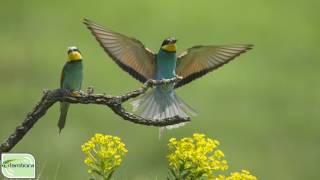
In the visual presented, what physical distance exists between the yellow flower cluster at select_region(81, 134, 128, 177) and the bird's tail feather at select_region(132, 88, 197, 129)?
819 millimetres

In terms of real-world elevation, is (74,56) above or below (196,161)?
above

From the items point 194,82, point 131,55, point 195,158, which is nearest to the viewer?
point 195,158

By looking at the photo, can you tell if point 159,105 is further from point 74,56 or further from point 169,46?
point 74,56

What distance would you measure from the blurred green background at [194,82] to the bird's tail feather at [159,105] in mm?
587

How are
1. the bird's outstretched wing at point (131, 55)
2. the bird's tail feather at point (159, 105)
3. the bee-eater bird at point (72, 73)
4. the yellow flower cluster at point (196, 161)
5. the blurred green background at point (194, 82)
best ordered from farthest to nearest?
the blurred green background at point (194, 82), the bird's tail feather at point (159, 105), the bird's outstretched wing at point (131, 55), the bee-eater bird at point (72, 73), the yellow flower cluster at point (196, 161)

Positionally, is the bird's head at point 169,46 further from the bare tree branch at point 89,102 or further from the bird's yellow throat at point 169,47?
the bare tree branch at point 89,102

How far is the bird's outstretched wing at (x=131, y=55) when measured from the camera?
373cm

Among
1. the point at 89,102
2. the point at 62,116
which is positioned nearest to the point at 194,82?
the point at 62,116

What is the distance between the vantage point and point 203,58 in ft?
13.1

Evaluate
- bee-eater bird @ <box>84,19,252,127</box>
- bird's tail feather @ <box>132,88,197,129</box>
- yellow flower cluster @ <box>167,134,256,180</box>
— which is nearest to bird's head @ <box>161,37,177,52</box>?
bee-eater bird @ <box>84,19,252,127</box>

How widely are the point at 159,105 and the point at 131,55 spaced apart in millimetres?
188

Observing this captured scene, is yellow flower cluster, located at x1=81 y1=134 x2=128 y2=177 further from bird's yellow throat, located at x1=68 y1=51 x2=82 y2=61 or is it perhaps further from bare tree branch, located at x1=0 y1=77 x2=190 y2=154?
bird's yellow throat, located at x1=68 y1=51 x2=82 y2=61

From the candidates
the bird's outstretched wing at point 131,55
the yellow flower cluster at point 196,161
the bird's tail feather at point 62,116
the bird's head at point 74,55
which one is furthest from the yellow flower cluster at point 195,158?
the bird's outstretched wing at point 131,55

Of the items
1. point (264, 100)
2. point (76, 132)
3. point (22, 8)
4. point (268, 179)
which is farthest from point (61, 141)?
point (22, 8)
